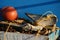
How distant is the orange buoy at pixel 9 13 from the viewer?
298cm

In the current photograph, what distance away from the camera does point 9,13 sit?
298cm

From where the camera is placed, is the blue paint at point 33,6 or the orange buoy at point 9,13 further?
the blue paint at point 33,6

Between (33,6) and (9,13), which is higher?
(33,6)

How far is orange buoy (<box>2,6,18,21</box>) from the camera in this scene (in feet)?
9.78

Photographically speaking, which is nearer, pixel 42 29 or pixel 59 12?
pixel 42 29

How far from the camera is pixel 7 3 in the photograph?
127 inches

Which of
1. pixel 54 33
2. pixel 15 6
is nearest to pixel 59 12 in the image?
pixel 54 33

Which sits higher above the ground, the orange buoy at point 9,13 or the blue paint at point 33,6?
the blue paint at point 33,6

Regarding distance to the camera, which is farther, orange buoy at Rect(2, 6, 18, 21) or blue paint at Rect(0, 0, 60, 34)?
blue paint at Rect(0, 0, 60, 34)

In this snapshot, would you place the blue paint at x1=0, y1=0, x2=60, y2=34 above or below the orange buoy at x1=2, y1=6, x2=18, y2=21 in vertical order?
above

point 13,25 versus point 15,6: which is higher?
point 15,6

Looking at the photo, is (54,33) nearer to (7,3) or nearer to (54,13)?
(54,13)

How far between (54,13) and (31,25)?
50 cm

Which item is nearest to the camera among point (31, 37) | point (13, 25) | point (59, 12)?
point (31, 37)
